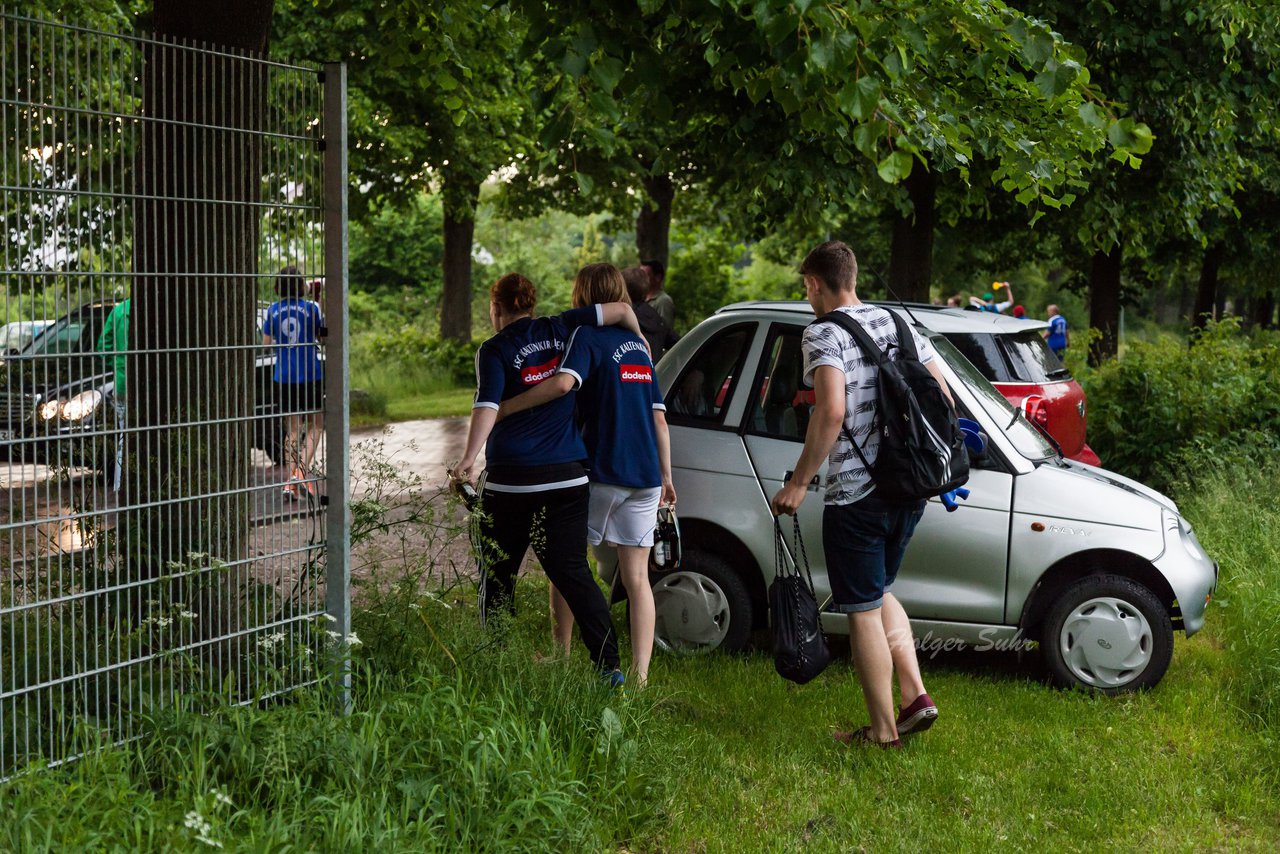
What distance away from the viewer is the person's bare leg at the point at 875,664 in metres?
5.55

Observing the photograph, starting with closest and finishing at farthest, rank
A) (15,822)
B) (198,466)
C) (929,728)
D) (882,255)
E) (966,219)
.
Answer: (15,822) → (198,466) → (929,728) → (966,219) → (882,255)

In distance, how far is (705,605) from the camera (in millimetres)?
6910

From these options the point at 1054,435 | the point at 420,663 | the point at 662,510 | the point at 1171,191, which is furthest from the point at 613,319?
the point at 1171,191

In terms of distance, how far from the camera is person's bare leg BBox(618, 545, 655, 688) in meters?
6.09

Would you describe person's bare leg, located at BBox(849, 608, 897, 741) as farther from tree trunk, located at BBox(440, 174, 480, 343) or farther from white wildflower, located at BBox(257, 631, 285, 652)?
tree trunk, located at BBox(440, 174, 480, 343)

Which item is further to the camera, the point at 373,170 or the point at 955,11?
the point at 373,170

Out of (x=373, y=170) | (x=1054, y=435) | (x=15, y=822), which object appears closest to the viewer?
(x=15, y=822)

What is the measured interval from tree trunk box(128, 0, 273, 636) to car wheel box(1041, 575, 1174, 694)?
151 inches

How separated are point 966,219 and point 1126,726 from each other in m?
12.8

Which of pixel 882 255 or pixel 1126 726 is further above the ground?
pixel 882 255

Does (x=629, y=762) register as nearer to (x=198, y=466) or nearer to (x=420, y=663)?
(x=420, y=663)

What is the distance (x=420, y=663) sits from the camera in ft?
17.2

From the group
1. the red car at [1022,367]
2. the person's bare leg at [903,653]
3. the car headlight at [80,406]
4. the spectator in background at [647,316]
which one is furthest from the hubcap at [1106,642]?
the car headlight at [80,406]

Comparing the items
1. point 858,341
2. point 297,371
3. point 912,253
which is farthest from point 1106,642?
point 912,253
